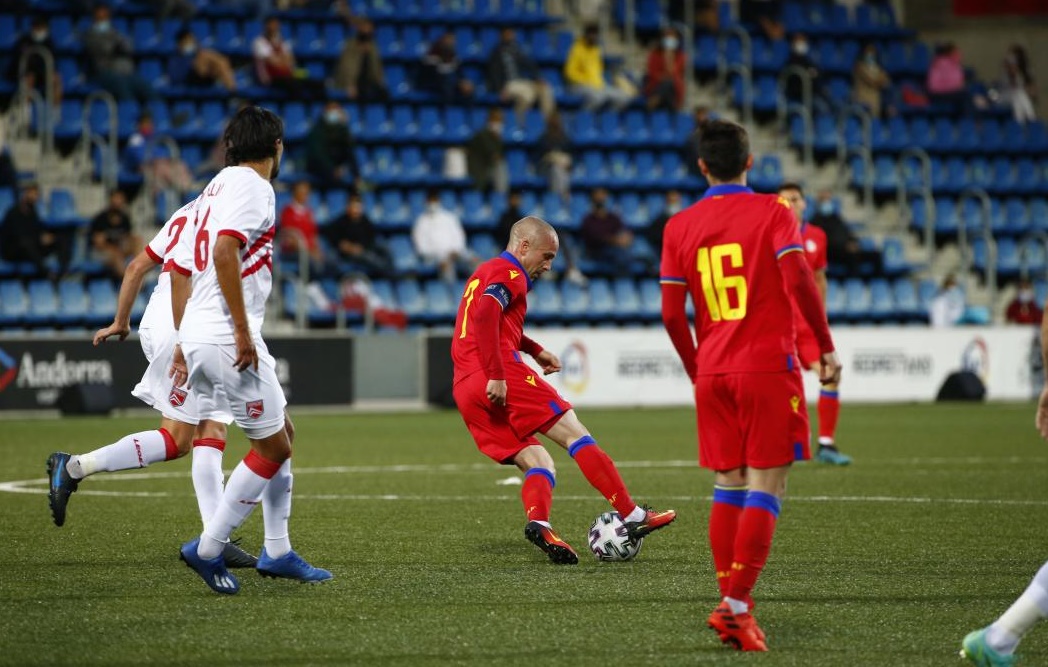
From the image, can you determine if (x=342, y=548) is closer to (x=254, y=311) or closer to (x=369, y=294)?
(x=254, y=311)

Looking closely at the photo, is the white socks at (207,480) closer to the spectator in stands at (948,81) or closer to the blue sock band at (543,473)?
the blue sock band at (543,473)

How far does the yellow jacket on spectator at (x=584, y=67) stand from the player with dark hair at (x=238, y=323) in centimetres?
2177

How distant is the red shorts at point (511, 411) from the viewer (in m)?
8.70

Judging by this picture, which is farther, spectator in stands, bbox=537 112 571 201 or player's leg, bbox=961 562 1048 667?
spectator in stands, bbox=537 112 571 201

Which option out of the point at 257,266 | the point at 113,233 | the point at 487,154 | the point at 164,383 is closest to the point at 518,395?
the point at 164,383

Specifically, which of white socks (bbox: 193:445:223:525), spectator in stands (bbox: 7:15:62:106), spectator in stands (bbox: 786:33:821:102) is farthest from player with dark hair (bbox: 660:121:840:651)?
spectator in stands (bbox: 786:33:821:102)

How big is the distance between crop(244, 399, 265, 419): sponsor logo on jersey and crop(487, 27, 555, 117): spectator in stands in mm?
20772

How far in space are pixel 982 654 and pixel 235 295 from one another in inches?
131

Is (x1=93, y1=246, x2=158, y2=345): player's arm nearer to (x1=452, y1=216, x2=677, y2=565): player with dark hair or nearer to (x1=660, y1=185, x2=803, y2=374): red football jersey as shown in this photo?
(x1=452, y1=216, x2=677, y2=565): player with dark hair

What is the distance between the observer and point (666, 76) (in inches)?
1147

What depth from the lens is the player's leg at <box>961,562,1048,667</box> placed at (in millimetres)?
5312

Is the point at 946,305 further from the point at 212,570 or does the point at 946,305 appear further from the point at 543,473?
the point at 212,570

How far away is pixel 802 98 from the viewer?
30484mm

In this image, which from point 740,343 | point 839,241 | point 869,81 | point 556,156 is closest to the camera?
point 740,343
